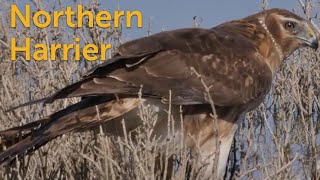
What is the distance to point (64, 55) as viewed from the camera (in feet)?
19.2

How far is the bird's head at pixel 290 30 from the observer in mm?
5023

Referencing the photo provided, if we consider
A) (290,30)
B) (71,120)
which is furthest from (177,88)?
(290,30)

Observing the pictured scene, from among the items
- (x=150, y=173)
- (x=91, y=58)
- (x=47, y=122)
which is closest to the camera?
(x=150, y=173)

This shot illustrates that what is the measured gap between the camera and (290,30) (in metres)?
5.07

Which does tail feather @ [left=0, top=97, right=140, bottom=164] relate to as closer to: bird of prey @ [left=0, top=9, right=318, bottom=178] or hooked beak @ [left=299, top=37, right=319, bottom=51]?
bird of prey @ [left=0, top=9, right=318, bottom=178]

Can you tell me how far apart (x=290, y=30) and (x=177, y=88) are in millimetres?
1222

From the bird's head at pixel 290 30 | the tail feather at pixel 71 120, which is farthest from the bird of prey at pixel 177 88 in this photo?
the bird's head at pixel 290 30

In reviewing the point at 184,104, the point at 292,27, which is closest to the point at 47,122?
the point at 184,104

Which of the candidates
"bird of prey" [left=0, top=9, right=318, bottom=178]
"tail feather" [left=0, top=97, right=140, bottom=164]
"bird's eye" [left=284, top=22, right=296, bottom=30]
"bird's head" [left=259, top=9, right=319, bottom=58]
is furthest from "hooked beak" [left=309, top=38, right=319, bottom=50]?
"tail feather" [left=0, top=97, right=140, bottom=164]

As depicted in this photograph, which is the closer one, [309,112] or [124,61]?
[124,61]

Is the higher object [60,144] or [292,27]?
[292,27]

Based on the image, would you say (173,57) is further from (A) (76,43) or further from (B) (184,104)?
(A) (76,43)

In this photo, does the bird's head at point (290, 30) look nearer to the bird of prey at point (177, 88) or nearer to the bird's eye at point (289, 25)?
the bird's eye at point (289, 25)

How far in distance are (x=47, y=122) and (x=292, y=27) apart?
1.83 metres
